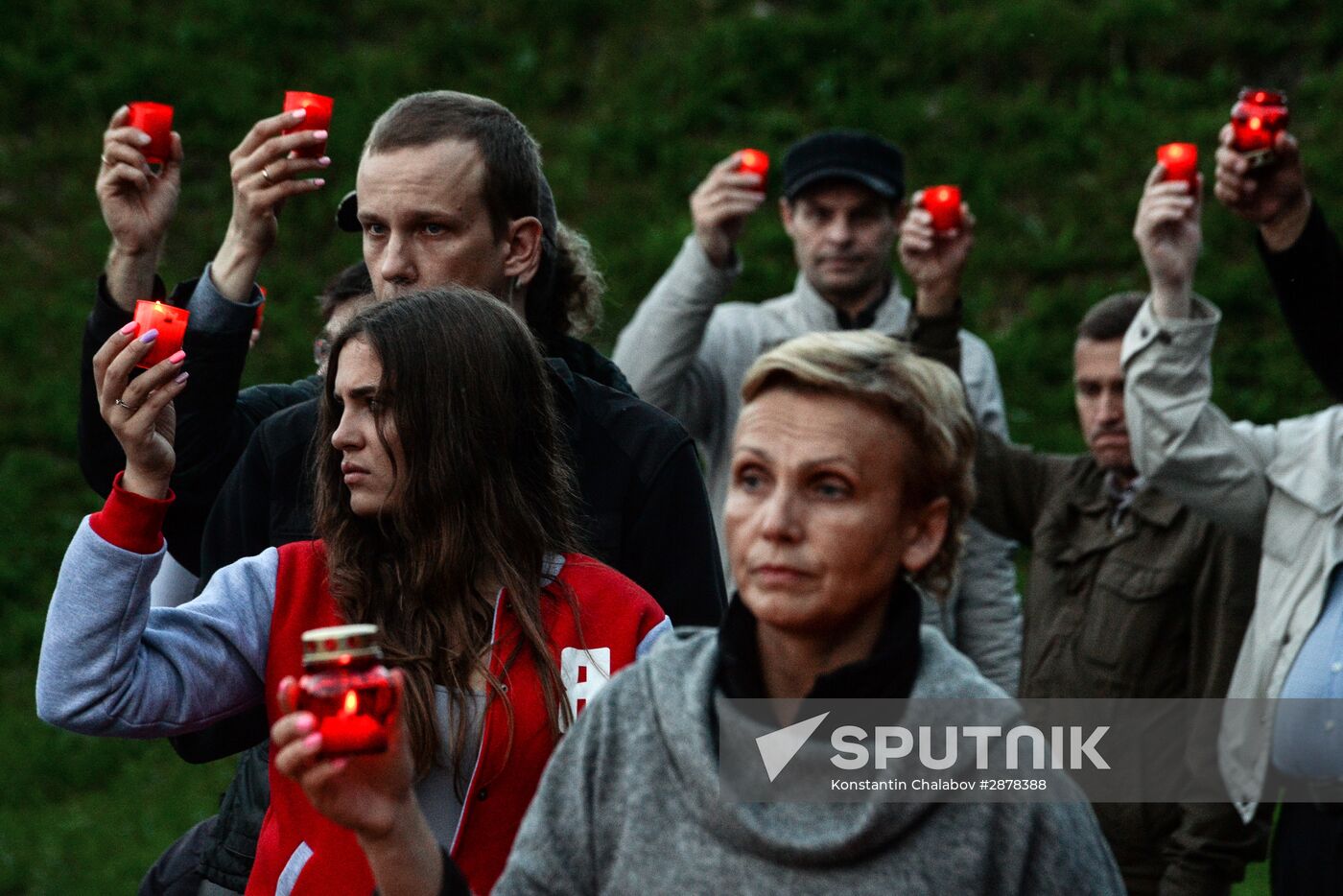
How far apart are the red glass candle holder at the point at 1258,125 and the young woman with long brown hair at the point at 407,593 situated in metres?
2.37

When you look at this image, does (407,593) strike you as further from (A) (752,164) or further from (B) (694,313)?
(A) (752,164)

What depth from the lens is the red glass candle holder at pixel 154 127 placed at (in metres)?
4.03

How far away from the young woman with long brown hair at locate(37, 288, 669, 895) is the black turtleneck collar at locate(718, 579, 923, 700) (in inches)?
18.7

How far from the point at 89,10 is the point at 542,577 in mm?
8733

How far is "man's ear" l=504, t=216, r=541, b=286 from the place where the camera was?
3627 mm

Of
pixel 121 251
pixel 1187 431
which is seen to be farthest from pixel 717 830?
pixel 1187 431

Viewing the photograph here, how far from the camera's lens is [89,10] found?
34.8 ft

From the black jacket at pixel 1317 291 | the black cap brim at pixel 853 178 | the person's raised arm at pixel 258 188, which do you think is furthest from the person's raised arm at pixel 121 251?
the black jacket at pixel 1317 291

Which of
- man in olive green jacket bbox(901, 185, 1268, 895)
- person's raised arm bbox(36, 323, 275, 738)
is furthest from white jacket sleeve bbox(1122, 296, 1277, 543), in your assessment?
person's raised arm bbox(36, 323, 275, 738)

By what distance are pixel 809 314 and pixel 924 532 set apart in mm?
3690

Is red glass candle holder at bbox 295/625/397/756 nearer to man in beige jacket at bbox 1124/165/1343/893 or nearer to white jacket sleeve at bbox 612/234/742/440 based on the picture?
man in beige jacket at bbox 1124/165/1343/893

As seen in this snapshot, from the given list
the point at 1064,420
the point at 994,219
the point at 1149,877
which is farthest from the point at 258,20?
the point at 1149,877

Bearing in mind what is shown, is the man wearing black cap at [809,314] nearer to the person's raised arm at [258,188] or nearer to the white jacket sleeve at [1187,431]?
the white jacket sleeve at [1187,431]

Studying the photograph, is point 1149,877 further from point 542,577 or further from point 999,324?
Answer: point 999,324
